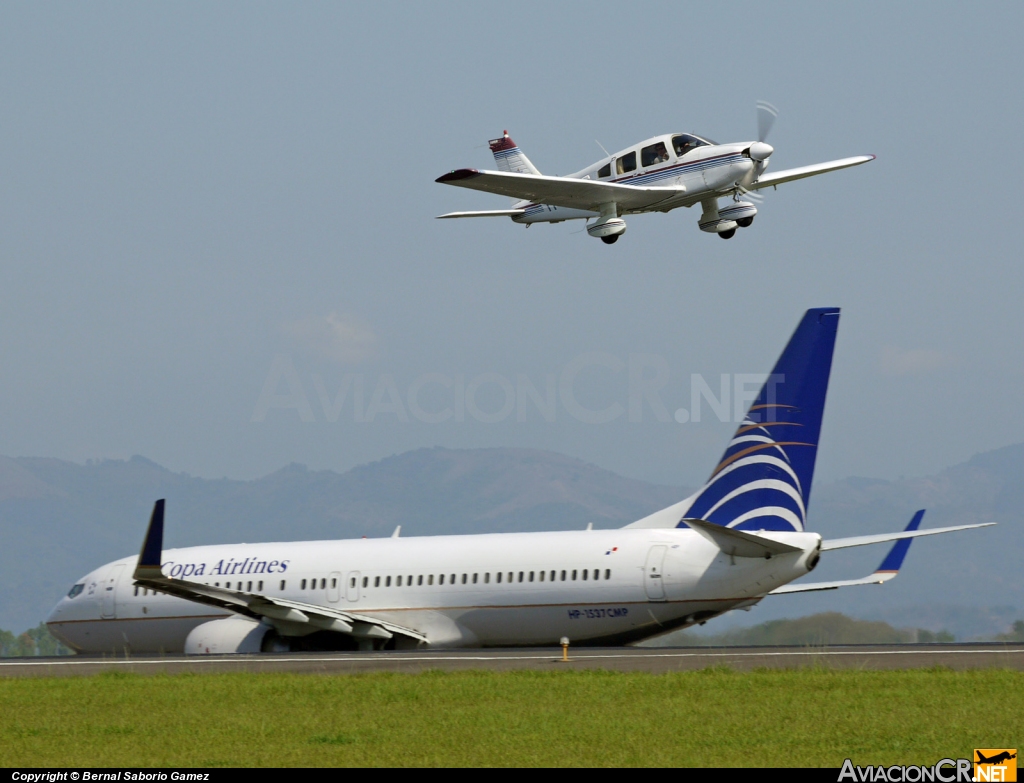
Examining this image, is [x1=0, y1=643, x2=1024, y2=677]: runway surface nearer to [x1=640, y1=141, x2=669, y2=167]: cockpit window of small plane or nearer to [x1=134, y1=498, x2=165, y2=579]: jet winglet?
[x1=134, y1=498, x2=165, y2=579]: jet winglet

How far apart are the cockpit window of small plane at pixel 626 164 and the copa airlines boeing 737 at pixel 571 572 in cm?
624

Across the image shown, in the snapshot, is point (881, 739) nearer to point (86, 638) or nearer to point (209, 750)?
point (209, 750)

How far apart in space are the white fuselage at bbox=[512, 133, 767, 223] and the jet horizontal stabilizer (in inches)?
287

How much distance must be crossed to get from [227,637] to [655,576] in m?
12.4

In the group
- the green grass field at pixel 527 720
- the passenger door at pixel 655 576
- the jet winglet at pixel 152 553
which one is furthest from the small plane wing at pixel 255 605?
the green grass field at pixel 527 720

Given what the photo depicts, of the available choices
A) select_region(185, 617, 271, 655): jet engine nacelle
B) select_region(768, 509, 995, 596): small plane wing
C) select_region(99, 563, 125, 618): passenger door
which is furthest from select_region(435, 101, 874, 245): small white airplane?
select_region(99, 563, 125, 618): passenger door

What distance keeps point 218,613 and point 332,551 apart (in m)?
3.85

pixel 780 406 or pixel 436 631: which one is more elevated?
pixel 780 406

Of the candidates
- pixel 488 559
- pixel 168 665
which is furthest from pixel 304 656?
pixel 488 559

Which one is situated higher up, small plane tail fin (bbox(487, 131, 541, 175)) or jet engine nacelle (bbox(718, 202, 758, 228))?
small plane tail fin (bbox(487, 131, 541, 175))

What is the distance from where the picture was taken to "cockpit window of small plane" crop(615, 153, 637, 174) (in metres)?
33.8

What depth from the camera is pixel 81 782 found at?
15.1 metres

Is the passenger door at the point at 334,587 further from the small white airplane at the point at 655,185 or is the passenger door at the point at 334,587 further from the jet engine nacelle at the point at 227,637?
the small white airplane at the point at 655,185

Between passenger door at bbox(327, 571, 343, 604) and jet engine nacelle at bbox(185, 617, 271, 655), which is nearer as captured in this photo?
jet engine nacelle at bbox(185, 617, 271, 655)
